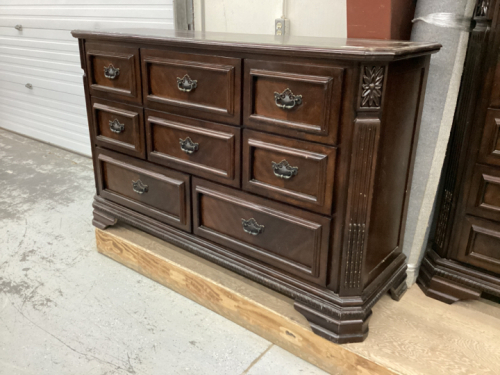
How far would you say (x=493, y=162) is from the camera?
1564mm

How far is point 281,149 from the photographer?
1.52 m

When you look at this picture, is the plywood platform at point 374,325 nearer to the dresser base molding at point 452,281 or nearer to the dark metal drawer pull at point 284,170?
the dresser base molding at point 452,281

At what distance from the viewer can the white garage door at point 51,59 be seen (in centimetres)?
341

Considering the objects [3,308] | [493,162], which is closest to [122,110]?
[3,308]

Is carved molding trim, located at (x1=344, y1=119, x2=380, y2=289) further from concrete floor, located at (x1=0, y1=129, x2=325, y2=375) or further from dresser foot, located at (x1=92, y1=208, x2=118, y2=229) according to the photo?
dresser foot, located at (x1=92, y1=208, x2=118, y2=229)

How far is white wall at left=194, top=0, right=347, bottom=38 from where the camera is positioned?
7.48 feet

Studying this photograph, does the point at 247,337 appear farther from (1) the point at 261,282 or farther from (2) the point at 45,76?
(2) the point at 45,76

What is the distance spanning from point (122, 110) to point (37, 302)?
37.6 inches

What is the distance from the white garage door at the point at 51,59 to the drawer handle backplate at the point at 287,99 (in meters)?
1.98

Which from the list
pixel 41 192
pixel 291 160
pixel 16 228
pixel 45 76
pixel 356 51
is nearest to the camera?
pixel 356 51

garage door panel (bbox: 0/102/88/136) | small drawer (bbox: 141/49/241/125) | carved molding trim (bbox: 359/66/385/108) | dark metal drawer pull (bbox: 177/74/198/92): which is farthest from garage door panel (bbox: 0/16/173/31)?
carved molding trim (bbox: 359/66/385/108)

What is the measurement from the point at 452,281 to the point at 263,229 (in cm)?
79

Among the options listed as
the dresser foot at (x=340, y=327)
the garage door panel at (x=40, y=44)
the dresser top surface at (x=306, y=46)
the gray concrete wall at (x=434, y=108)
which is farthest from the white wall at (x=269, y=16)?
the garage door panel at (x=40, y=44)

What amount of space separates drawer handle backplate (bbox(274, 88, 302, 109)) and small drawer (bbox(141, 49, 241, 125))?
0.55 ft
